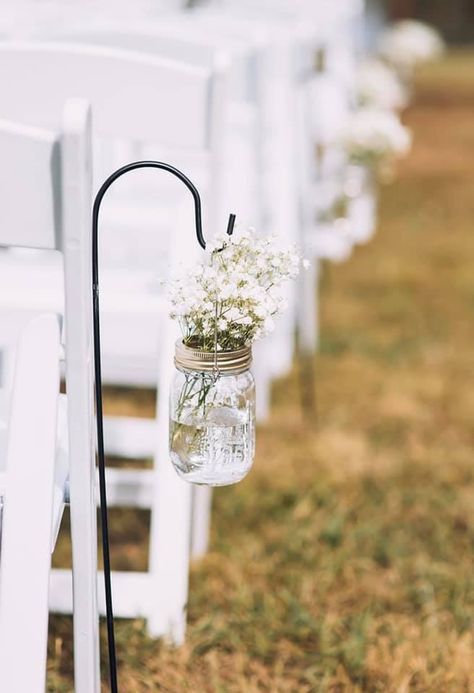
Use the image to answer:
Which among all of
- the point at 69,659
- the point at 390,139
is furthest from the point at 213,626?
the point at 390,139

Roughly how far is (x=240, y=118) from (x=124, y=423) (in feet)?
3.26

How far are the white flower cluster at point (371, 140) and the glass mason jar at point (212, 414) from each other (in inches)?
101

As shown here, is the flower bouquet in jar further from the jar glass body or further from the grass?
the grass

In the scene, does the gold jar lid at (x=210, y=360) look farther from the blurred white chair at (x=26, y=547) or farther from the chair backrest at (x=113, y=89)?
the chair backrest at (x=113, y=89)

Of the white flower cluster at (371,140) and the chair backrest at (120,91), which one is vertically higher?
the white flower cluster at (371,140)

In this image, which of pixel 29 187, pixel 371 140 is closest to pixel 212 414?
pixel 29 187

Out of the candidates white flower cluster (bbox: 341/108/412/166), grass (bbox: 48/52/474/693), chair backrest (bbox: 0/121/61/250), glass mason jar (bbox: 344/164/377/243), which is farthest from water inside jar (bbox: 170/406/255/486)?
glass mason jar (bbox: 344/164/377/243)

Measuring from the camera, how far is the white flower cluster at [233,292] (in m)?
1.25

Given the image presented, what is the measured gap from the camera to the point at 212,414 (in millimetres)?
1272

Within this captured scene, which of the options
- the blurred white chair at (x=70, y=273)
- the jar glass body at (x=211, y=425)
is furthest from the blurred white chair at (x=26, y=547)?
the jar glass body at (x=211, y=425)

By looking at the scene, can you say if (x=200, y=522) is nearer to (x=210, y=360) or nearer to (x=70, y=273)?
(x=210, y=360)

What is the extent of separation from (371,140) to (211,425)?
2650mm

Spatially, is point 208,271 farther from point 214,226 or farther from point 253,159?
point 253,159

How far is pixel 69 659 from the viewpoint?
202 centimetres
